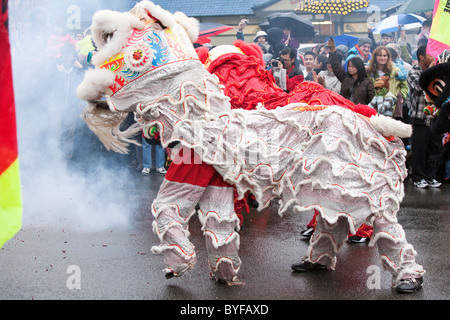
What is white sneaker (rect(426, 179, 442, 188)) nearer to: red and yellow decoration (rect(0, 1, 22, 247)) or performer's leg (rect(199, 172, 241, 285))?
performer's leg (rect(199, 172, 241, 285))

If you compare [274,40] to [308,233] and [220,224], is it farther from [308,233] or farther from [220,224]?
[220,224]

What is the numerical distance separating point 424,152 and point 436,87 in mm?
4557

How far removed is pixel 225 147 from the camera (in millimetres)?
4074

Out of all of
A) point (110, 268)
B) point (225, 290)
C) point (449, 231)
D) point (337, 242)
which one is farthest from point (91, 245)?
point (449, 231)

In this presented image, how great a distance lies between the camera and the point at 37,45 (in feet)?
27.0

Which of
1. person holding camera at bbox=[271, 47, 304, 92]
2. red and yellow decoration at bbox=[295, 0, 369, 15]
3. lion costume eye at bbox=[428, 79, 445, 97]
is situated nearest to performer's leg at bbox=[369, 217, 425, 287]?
lion costume eye at bbox=[428, 79, 445, 97]

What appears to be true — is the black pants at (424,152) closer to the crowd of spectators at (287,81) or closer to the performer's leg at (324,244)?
the crowd of spectators at (287,81)

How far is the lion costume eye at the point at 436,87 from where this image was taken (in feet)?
14.9

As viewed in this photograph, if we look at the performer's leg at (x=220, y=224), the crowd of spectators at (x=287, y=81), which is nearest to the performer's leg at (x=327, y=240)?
the performer's leg at (x=220, y=224)
